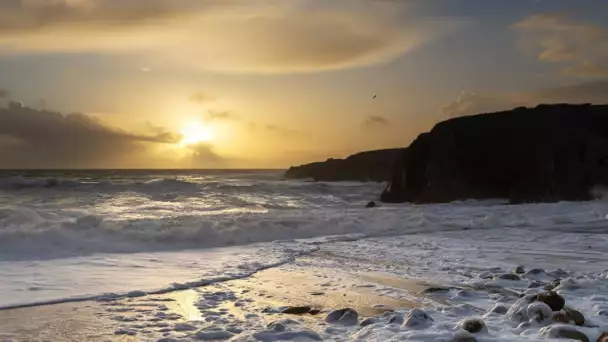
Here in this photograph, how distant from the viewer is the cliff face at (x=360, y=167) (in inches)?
3414

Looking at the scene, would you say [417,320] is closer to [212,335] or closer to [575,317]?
[575,317]

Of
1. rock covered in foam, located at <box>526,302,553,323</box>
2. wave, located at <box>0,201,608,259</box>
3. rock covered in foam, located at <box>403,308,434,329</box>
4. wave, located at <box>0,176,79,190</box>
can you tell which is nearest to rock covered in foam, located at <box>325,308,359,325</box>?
rock covered in foam, located at <box>403,308,434,329</box>

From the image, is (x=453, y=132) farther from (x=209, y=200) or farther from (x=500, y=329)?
(x=500, y=329)

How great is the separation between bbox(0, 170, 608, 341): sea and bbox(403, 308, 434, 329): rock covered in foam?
0.07m

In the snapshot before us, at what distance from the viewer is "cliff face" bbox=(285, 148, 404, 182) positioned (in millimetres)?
86706

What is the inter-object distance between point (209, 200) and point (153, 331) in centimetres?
2421

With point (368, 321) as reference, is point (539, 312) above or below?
above

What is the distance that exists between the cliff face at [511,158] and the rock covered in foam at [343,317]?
25294 mm

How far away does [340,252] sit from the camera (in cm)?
1280

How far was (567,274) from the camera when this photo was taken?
922cm

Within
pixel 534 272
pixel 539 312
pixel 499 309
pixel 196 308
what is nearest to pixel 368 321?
pixel 499 309

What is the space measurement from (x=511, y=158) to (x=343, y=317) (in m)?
30.4

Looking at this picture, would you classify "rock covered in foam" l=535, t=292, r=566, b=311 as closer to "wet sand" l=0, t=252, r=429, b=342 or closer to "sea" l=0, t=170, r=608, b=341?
"sea" l=0, t=170, r=608, b=341

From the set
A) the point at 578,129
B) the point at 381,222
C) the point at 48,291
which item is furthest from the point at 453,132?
the point at 48,291
